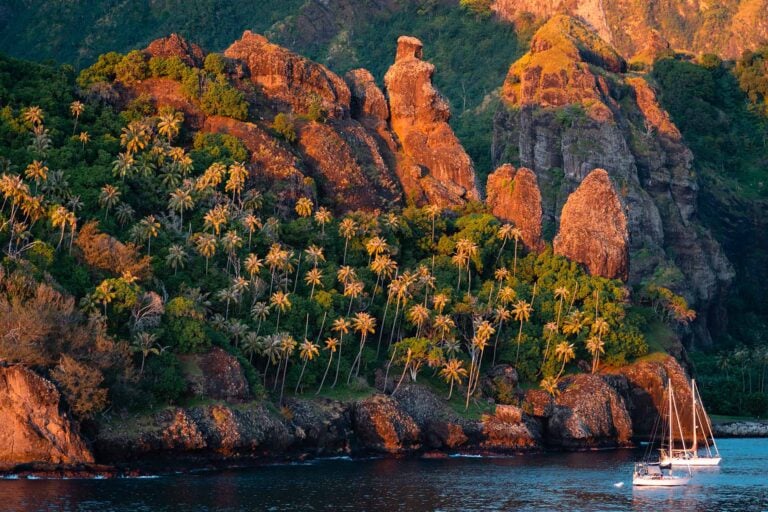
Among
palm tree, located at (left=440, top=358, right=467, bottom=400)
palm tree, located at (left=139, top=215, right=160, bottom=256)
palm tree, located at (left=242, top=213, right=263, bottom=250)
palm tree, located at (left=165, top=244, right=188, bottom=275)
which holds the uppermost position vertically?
palm tree, located at (left=242, top=213, right=263, bottom=250)

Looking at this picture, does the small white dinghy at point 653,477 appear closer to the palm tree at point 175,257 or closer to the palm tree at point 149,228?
the palm tree at point 175,257

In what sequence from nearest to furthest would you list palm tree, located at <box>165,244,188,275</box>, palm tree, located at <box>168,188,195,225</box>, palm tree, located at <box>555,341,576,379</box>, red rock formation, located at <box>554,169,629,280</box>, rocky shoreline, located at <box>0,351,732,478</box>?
rocky shoreline, located at <box>0,351,732,478</box>, palm tree, located at <box>165,244,188,275</box>, palm tree, located at <box>555,341,576,379</box>, palm tree, located at <box>168,188,195,225</box>, red rock formation, located at <box>554,169,629,280</box>

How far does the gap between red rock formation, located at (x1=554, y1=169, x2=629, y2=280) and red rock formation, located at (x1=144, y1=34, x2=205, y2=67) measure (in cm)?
5703

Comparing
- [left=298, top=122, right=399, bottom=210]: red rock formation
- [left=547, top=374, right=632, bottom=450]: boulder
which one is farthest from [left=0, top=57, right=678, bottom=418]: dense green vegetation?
[left=298, top=122, right=399, bottom=210]: red rock formation

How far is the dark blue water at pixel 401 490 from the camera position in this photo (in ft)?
337

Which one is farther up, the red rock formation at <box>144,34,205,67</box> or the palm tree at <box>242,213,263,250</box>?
the red rock formation at <box>144,34,205,67</box>

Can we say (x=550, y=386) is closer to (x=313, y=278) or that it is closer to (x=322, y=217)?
(x=313, y=278)

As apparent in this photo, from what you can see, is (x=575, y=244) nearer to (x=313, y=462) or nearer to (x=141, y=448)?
(x=313, y=462)

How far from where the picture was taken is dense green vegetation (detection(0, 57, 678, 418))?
426 ft

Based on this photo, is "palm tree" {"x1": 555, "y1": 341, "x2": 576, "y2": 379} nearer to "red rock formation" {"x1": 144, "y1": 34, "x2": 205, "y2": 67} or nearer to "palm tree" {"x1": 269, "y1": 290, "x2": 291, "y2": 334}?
"palm tree" {"x1": 269, "y1": 290, "x2": 291, "y2": 334}

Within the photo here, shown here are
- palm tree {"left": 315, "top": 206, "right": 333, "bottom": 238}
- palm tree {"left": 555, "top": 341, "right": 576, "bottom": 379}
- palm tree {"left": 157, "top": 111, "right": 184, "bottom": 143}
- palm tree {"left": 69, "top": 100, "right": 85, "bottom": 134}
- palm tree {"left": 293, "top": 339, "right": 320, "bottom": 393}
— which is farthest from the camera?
palm tree {"left": 157, "top": 111, "right": 184, "bottom": 143}

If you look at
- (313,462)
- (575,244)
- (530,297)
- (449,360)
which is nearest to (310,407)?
(313,462)

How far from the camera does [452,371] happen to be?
151 meters

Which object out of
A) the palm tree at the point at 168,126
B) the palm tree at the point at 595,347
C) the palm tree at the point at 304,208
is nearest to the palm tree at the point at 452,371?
the palm tree at the point at 595,347
